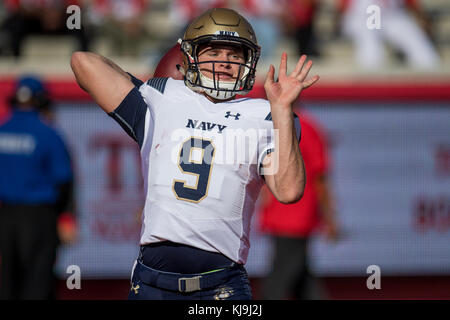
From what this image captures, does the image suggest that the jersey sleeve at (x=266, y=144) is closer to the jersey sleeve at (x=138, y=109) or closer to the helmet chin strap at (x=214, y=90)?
the helmet chin strap at (x=214, y=90)

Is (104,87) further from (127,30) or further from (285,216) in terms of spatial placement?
(127,30)

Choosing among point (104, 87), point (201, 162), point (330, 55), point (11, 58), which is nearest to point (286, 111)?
point (201, 162)

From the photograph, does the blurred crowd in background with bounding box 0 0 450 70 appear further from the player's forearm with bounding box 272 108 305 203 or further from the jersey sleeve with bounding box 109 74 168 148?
the player's forearm with bounding box 272 108 305 203

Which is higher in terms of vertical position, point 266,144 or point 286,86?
point 286,86

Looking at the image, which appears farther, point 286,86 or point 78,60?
point 78,60

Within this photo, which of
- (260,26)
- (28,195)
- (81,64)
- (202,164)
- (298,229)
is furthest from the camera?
(260,26)

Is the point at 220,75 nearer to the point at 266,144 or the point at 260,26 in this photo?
the point at 266,144

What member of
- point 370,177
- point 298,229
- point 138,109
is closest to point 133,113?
point 138,109

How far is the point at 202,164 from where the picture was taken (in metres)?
2.81

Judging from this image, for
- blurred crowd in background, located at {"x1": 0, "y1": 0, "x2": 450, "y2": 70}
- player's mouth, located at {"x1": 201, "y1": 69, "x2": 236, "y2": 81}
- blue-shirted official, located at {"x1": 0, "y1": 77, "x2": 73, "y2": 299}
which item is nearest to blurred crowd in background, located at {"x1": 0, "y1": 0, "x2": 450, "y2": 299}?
blurred crowd in background, located at {"x1": 0, "y1": 0, "x2": 450, "y2": 70}

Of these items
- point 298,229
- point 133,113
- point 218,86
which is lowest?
point 298,229

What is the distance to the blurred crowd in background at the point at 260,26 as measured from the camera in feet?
27.3

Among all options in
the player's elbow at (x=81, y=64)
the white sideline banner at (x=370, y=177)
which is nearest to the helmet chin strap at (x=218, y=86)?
the player's elbow at (x=81, y=64)

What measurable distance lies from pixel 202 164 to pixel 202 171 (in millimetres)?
27
